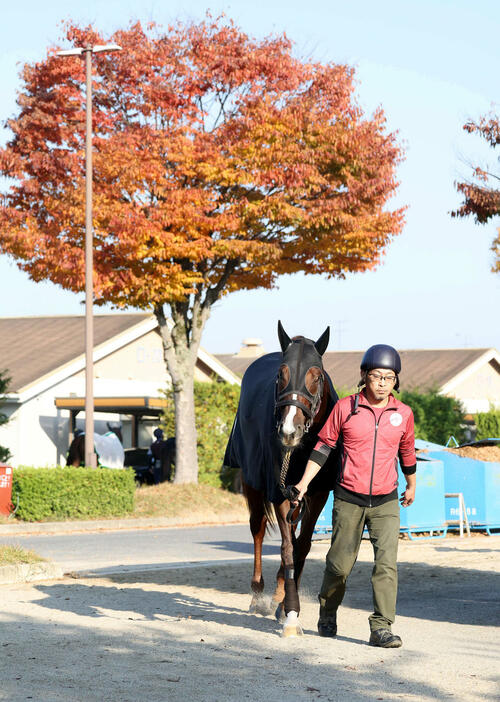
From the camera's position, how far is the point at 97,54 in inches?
946

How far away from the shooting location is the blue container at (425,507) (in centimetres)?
1842

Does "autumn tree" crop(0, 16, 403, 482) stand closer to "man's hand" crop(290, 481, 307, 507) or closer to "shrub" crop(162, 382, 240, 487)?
"shrub" crop(162, 382, 240, 487)

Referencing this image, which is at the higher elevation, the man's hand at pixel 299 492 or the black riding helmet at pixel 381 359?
the black riding helmet at pixel 381 359

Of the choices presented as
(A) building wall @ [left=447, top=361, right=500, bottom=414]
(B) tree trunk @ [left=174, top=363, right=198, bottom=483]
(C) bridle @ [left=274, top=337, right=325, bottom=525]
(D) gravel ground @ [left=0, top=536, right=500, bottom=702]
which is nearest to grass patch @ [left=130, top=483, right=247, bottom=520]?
(B) tree trunk @ [left=174, top=363, right=198, bottom=483]

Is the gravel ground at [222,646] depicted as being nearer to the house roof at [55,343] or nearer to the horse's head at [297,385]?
the horse's head at [297,385]

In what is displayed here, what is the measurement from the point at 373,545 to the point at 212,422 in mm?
22313

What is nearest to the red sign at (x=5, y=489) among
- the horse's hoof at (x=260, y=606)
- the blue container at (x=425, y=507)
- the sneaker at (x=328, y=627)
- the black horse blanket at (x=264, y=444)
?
the blue container at (x=425, y=507)

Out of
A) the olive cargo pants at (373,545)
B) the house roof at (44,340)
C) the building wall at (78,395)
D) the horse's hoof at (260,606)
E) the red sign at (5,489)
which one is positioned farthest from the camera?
the house roof at (44,340)

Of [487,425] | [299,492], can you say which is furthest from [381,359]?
[487,425]

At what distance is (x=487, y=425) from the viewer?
41.6 meters

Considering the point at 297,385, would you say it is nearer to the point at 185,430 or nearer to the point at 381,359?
the point at 381,359

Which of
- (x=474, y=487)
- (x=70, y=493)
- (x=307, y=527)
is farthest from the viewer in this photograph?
(x=70, y=493)

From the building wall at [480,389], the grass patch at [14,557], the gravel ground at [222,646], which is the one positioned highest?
the building wall at [480,389]

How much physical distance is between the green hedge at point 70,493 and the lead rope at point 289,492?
13738 mm
